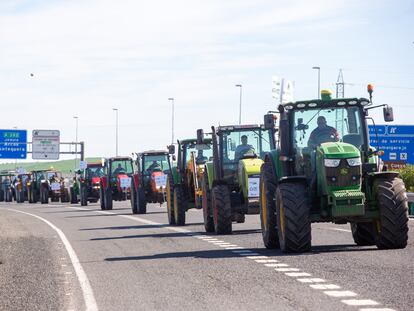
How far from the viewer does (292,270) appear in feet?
45.5

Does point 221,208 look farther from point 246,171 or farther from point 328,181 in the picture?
point 328,181

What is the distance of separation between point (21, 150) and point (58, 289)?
Result: 75.1 meters

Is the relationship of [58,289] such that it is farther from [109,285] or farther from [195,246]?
[195,246]

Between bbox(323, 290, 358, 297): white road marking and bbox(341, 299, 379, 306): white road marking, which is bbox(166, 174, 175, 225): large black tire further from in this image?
bbox(341, 299, 379, 306): white road marking

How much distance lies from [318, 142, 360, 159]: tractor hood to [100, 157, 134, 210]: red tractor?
30.3 m

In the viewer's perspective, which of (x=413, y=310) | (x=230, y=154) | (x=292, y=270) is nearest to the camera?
(x=413, y=310)

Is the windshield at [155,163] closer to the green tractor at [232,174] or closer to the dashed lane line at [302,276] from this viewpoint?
the green tractor at [232,174]

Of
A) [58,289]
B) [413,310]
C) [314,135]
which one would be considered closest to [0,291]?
[58,289]

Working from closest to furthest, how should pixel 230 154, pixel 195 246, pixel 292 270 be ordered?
pixel 292 270 < pixel 195 246 < pixel 230 154

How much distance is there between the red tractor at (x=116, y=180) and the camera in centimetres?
4678

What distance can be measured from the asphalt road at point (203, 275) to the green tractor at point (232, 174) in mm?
641

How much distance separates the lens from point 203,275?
13.7m

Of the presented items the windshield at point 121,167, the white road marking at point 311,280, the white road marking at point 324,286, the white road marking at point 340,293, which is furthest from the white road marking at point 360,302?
the windshield at point 121,167

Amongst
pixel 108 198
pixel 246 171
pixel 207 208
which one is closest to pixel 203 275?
pixel 246 171
